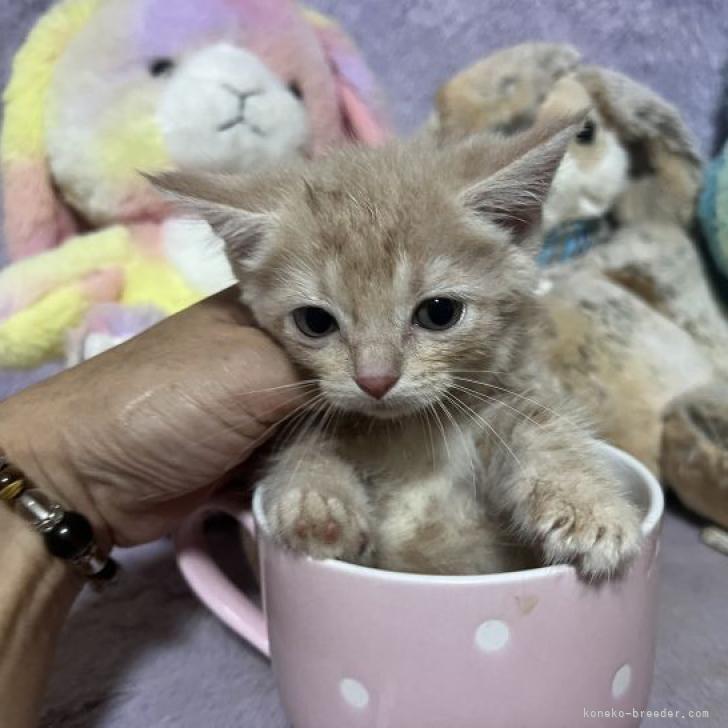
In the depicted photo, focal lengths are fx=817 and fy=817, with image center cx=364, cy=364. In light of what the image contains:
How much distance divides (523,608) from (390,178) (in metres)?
0.42

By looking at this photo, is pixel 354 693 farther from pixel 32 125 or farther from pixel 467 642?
pixel 32 125

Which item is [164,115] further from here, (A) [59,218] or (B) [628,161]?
(B) [628,161]

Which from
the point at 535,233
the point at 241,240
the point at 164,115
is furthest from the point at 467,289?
the point at 164,115

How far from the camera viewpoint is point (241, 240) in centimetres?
81

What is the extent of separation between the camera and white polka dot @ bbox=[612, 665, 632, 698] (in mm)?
605

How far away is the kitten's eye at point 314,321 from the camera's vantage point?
2.54ft

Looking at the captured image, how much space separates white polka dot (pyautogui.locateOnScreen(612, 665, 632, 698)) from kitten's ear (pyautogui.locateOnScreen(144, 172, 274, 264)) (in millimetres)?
490

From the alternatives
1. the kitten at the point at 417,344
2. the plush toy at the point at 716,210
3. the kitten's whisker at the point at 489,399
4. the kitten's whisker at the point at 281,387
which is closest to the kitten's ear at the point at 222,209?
the kitten at the point at 417,344

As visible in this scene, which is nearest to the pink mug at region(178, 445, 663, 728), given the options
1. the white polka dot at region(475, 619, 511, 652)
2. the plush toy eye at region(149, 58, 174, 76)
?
the white polka dot at region(475, 619, 511, 652)

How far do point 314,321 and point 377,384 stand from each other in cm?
11

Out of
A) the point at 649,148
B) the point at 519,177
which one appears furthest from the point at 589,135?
the point at 519,177

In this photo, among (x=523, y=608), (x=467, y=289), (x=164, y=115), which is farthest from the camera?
(x=164, y=115)

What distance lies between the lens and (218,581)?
0.80 meters

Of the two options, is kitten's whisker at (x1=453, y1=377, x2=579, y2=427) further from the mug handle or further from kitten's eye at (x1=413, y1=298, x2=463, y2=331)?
the mug handle
